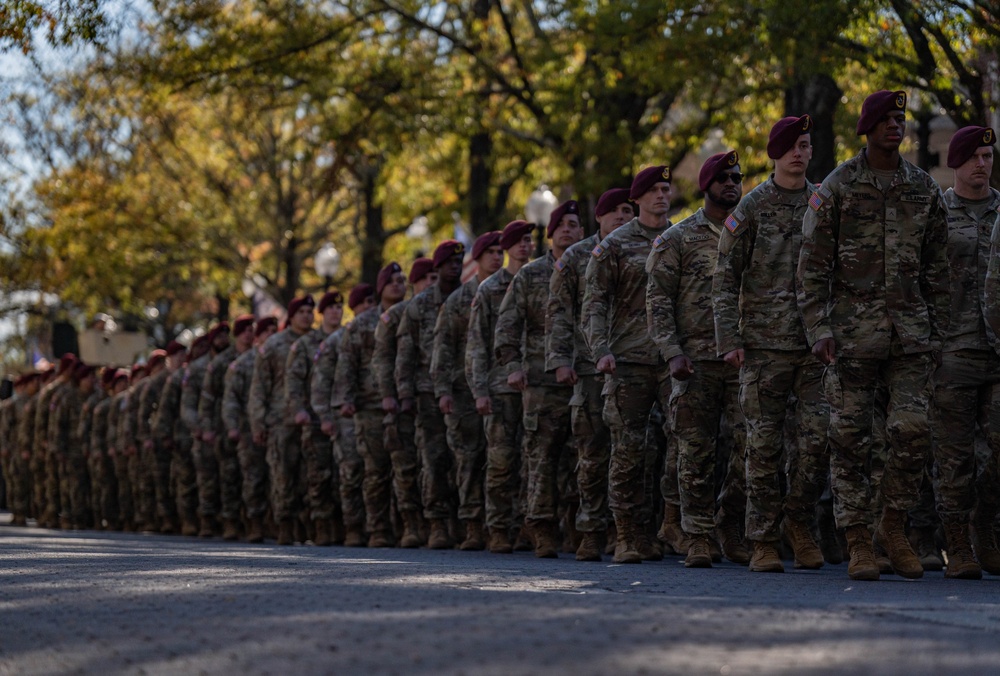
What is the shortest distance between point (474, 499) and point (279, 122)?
21.8 m

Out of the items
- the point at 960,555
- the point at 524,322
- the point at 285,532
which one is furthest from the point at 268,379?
the point at 960,555

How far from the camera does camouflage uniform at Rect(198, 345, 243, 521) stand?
20.5m

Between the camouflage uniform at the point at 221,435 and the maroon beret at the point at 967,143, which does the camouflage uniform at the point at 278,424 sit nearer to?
the camouflage uniform at the point at 221,435

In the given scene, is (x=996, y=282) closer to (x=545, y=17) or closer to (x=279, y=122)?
(x=545, y=17)

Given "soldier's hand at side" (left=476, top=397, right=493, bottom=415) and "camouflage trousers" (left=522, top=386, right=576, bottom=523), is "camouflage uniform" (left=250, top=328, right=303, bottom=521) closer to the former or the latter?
"soldier's hand at side" (left=476, top=397, right=493, bottom=415)

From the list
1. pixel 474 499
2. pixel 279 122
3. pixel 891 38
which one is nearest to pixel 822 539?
pixel 474 499

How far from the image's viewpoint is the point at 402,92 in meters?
25.3

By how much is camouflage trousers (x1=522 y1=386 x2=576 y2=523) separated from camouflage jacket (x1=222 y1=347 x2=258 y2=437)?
7417mm

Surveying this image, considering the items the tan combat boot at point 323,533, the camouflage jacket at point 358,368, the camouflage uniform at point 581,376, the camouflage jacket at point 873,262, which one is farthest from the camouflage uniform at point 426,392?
the camouflage jacket at point 873,262

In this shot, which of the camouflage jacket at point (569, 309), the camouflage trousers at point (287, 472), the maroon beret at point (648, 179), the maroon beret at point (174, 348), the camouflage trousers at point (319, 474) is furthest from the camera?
the maroon beret at point (174, 348)

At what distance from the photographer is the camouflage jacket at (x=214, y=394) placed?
20.8 meters

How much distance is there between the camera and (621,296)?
38.8 ft

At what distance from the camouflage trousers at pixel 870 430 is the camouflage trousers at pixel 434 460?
5718mm

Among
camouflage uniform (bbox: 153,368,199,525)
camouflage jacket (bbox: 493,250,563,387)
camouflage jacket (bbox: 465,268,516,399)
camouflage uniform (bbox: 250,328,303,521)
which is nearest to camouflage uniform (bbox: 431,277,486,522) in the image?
camouflage jacket (bbox: 465,268,516,399)
